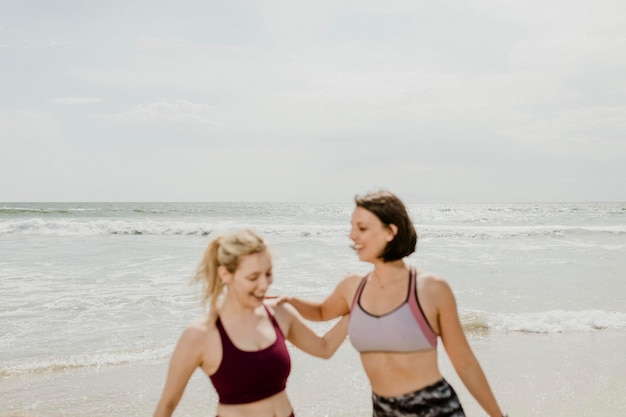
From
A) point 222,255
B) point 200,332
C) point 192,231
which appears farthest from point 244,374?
point 192,231

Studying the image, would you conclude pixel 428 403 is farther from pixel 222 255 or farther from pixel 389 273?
pixel 222 255

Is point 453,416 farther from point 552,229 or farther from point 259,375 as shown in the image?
point 552,229

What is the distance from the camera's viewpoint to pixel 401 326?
9.16 feet

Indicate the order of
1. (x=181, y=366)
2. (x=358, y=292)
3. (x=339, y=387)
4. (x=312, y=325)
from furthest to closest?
(x=312, y=325) → (x=339, y=387) → (x=358, y=292) → (x=181, y=366)

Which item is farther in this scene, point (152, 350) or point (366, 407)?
point (152, 350)

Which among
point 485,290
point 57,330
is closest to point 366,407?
point 57,330

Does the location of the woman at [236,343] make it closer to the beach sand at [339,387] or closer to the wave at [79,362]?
the beach sand at [339,387]

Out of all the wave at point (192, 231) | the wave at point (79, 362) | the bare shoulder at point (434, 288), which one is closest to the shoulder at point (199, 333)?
the bare shoulder at point (434, 288)

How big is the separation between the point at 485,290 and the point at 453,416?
10738mm

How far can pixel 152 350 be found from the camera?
8.13 metres

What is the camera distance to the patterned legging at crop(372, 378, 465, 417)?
9.19ft

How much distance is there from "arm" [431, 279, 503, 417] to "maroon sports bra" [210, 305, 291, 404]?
830mm

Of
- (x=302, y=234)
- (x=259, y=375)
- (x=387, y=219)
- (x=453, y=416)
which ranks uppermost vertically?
(x=387, y=219)

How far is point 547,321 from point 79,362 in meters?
7.33
